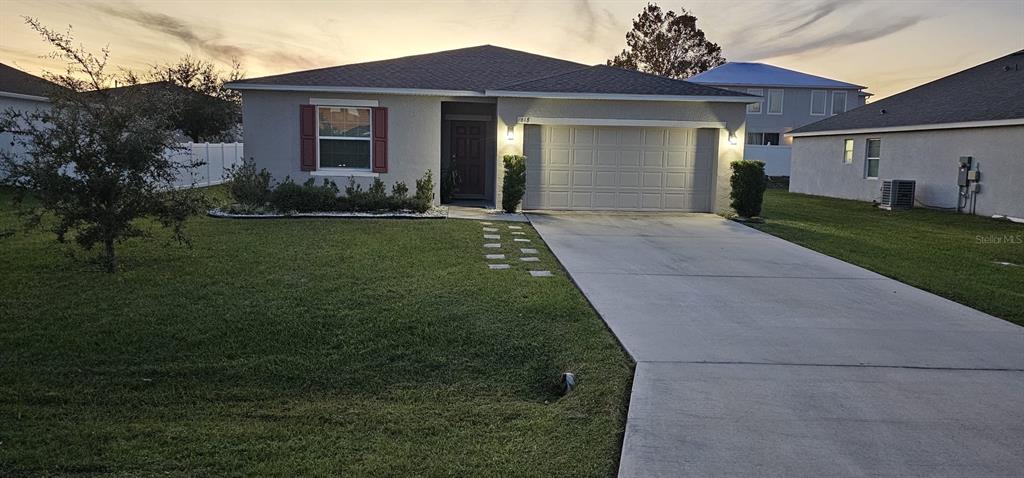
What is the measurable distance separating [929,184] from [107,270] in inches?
770

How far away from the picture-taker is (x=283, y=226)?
40.3ft

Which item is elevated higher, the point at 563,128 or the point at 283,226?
the point at 563,128

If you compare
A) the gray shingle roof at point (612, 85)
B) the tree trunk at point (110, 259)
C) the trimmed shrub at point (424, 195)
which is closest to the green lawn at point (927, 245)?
the gray shingle roof at point (612, 85)

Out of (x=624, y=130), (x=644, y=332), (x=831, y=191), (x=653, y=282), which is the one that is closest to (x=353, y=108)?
(x=624, y=130)

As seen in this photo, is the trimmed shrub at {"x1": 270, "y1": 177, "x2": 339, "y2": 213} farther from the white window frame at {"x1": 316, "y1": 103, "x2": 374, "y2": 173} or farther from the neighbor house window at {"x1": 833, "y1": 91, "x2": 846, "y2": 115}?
the neighbor house window at {"x1": 833, "y1": 91, "x2": 846, "y2": 115}

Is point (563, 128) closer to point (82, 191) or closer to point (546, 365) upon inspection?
point (82, 191)

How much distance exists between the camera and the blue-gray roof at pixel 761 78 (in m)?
36.2

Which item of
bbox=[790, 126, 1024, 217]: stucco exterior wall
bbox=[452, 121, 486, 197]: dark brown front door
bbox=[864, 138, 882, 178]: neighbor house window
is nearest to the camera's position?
bbox=[790, 126, 1024, 217]: stucco exterior wall

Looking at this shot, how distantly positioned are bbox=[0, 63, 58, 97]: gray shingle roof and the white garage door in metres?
13.8

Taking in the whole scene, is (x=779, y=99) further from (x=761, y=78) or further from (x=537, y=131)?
(x=537, y=131)

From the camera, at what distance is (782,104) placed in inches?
1448

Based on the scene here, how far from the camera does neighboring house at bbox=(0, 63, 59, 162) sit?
1975 cm

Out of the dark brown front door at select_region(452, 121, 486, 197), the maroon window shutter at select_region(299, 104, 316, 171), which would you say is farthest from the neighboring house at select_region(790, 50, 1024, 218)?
the maroon window shutter at select_region(299, 104, 316, 171)

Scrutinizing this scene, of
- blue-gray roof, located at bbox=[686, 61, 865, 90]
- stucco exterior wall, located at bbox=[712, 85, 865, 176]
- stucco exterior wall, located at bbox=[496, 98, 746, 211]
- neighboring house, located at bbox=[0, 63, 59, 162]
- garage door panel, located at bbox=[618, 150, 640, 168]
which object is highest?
blue-gray roof, located at bbox=[686, 61, 865, 90]
